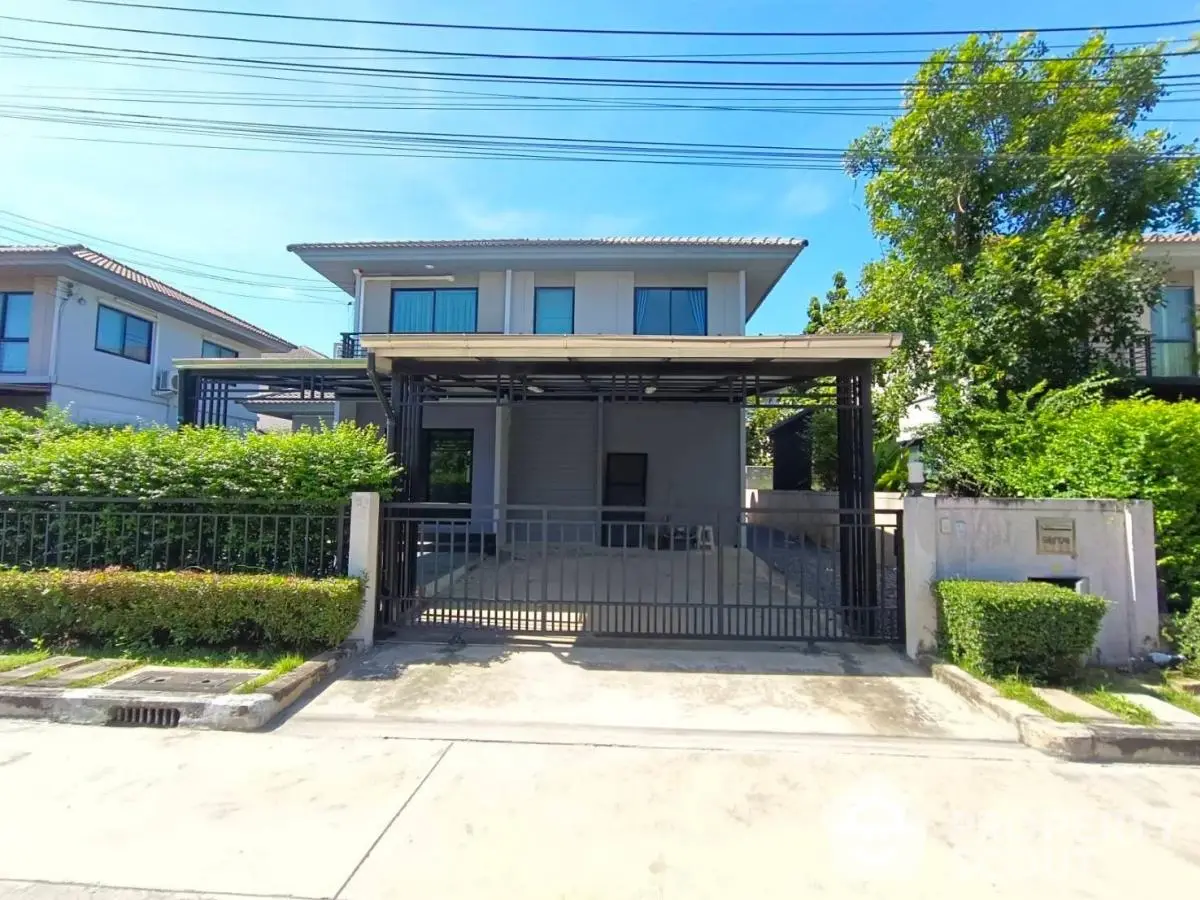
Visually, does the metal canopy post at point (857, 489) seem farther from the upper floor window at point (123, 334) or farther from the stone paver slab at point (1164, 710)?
the upper floor window at point (123, 334)

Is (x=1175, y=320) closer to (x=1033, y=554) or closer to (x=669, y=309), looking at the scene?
(x=669, y=309)

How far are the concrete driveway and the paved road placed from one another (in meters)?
0.10

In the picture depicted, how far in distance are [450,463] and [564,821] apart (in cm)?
1004

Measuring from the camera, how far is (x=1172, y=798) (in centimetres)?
324

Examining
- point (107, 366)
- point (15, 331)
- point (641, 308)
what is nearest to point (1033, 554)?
point (641, 308)

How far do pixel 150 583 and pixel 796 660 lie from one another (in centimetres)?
582

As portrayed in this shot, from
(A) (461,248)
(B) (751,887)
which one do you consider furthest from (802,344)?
(A) (461,248)

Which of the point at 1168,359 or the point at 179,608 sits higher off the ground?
the point at 1168,359

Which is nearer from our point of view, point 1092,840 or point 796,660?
point 1092,840

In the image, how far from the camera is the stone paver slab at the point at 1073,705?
3973mm

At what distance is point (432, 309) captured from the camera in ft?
40.6

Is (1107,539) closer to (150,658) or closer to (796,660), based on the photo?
(796,660)

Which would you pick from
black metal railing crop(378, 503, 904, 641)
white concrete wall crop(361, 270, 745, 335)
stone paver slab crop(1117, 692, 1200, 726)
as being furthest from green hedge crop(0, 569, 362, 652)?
white concrete wall crop(361, 270, 745, 335)

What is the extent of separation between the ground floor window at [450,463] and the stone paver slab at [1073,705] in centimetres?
999
